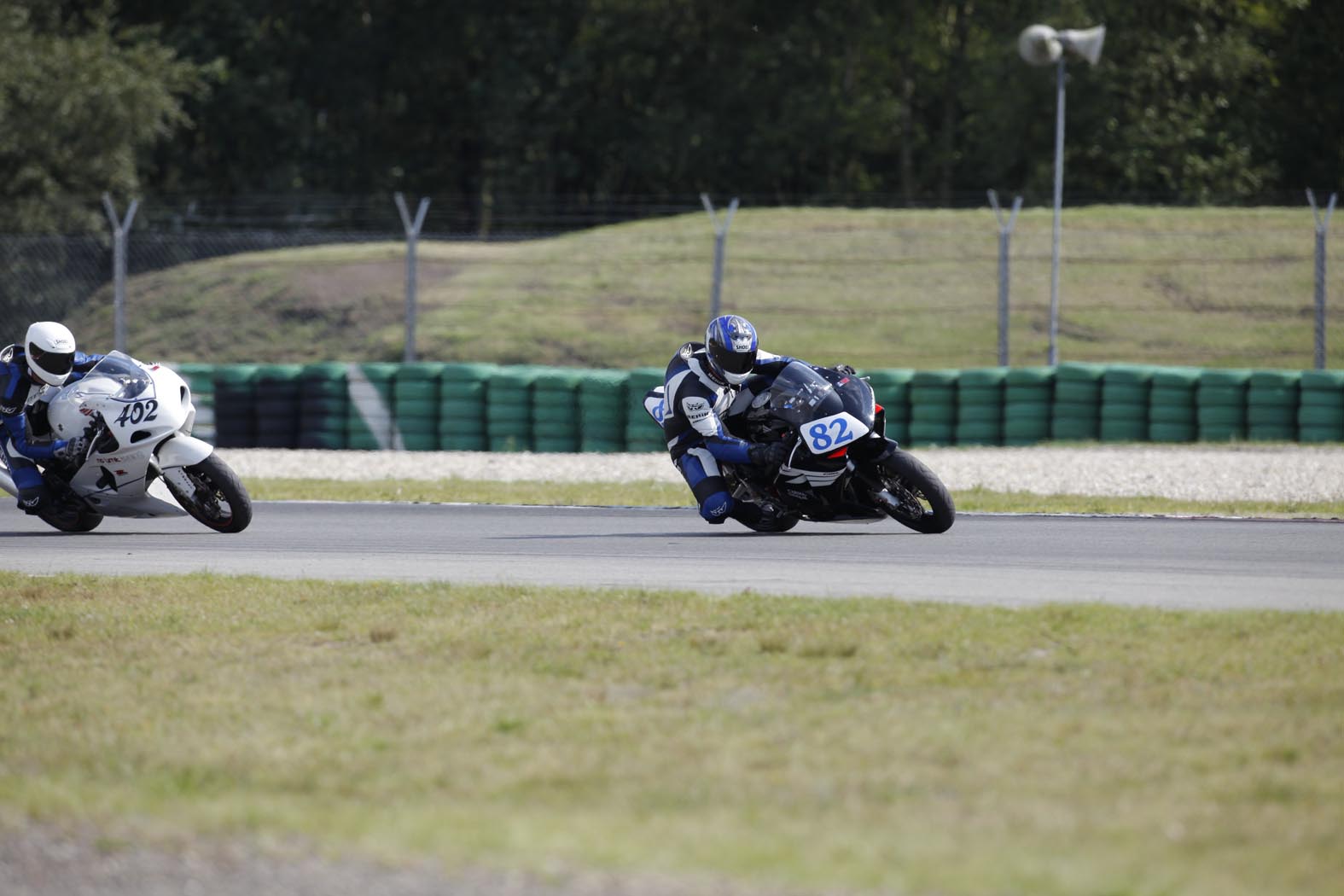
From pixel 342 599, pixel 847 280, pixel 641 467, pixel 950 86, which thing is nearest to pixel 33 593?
pixel 342 599

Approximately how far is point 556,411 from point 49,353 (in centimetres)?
726

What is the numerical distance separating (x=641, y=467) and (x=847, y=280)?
11.4m

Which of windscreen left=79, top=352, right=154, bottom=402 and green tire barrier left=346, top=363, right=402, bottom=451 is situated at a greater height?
windscreen left=79, top=352, right=154, bottom=402

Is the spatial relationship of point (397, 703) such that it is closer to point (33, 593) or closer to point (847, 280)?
point (33, 593)

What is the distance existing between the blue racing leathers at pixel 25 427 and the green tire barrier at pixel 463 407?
691 cm

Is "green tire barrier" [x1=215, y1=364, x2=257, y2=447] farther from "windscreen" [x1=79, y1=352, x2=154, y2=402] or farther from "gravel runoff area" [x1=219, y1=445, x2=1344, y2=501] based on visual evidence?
"windscreen" [x1=79, y1=352, x2=154, y2=402]

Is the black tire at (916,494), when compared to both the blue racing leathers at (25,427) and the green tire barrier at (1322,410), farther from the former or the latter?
the green tire barrier at (1322,410)

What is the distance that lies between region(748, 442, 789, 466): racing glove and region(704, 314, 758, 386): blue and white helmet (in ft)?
1.72

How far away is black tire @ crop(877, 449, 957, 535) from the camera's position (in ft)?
32.7

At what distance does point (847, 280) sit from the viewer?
26500 millimetres

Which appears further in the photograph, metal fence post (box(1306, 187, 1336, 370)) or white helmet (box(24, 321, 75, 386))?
metal fence post (box(1306, 187, 1336, 370))

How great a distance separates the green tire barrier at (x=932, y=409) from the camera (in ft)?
56.6

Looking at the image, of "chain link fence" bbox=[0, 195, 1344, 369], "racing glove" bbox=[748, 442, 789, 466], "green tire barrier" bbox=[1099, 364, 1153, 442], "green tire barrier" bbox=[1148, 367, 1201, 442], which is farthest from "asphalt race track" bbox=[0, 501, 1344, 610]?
"chain link fence" bbox=[0, 195, 1344, 369]

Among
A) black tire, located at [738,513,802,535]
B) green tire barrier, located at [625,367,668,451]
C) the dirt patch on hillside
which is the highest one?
green tire barrier, located at [625,367,668,451]
